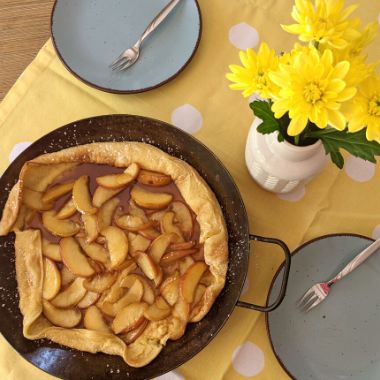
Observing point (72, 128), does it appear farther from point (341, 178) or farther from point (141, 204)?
point (341, 178)

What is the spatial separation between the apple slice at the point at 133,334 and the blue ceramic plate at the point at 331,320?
301mm

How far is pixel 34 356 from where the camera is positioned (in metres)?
1.15

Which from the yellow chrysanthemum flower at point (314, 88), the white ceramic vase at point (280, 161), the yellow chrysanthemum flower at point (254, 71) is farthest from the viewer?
the white ceramic vase at point (280, 161)

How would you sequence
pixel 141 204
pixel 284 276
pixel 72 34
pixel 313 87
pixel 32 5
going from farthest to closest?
pixel 32 5 → pixel 72 34 → pixel 141 204 → pixel 284 276 → pixel 313 87

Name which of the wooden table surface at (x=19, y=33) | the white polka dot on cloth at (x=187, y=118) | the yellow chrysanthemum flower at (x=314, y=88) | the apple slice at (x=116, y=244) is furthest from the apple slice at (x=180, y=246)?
the wooden table surface at (x=19, y=33)

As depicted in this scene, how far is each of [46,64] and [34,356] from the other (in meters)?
0.79

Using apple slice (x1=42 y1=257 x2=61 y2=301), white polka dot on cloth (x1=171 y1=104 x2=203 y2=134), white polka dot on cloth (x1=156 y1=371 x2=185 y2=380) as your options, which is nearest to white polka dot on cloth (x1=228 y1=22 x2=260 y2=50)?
white polka dot on cloth (x1=171 y1=104 x2=203 y2=134)

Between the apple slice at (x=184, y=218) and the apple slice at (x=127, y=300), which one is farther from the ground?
the apple slice at (x=184, y=218)

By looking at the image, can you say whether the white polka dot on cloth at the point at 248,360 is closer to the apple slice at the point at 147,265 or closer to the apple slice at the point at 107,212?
the apple slice at the point at 147,265

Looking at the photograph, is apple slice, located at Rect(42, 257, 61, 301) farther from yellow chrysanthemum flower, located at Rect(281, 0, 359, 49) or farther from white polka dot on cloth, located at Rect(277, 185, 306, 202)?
yellow chrysanthemum flower, located at Rect(281, 0, 359, 49)

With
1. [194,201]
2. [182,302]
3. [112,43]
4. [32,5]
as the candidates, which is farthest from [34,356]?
[32,5]

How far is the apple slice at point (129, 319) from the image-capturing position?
1.16 metres

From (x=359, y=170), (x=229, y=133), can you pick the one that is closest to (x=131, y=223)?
(x=229, y=133)

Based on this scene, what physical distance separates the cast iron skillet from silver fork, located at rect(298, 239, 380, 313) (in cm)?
12
